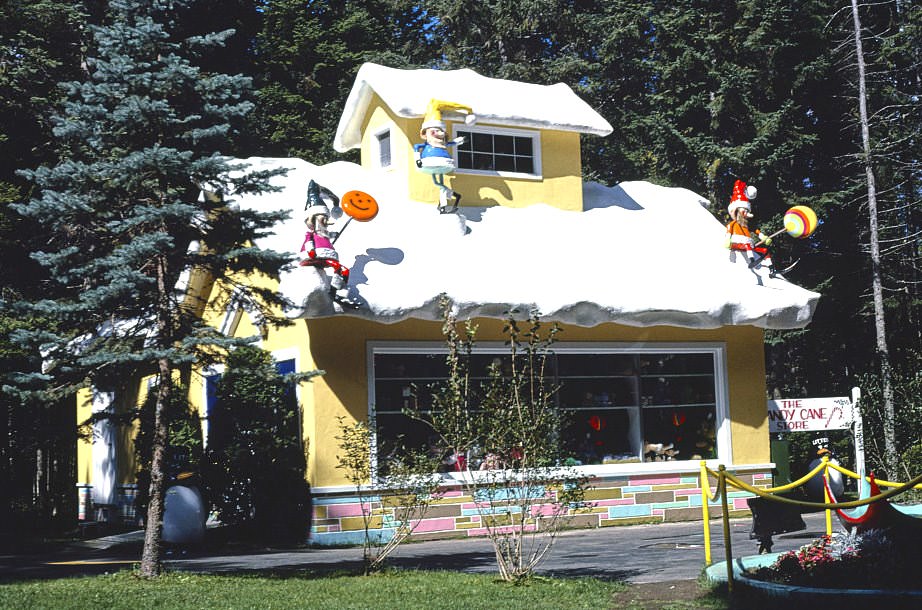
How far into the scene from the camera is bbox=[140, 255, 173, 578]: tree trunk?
39.5 ft

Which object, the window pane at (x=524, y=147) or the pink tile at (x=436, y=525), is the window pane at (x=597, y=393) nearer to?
the pink tile at (x=436, y=525)

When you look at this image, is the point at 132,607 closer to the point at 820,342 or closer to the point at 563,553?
the point at 563,553

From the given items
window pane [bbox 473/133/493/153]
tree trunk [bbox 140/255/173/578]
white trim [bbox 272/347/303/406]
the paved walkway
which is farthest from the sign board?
tree trunk [bbox 140/255/173/578]

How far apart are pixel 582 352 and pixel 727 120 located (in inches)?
578

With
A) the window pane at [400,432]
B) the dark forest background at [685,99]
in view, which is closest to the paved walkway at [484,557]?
the window pane at [400,432]

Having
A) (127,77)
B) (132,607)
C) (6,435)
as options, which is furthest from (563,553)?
(6,435)

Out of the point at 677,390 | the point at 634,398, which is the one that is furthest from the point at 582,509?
the point at 677,390

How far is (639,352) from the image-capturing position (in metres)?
18.8

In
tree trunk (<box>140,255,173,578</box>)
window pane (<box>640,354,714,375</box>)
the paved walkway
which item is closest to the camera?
tree trunk (<box>140,255,173,578</box>)

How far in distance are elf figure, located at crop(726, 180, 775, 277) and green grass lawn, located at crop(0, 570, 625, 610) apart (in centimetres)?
945

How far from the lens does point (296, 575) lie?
12383mm

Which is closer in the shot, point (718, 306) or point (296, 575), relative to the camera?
point (296, 575)

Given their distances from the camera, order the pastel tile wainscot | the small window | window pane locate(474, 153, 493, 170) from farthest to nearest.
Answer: the small window, window pane locate(474, 153, 493, 170), the pastel tile wainscot

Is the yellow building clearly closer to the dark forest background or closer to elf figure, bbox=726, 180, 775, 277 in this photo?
elf figure, bbox=726, 180, 775, 277
